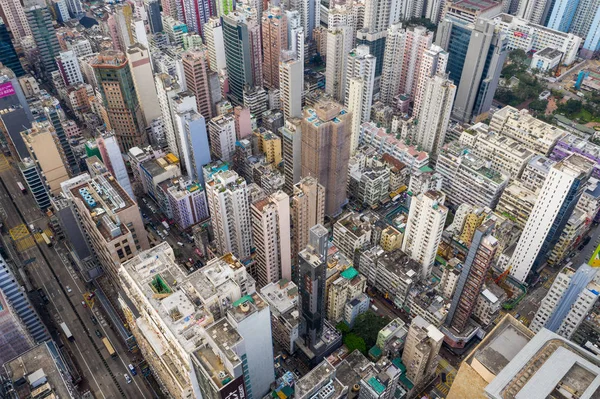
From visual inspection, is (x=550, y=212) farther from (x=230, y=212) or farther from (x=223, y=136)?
(x=223, y=136)

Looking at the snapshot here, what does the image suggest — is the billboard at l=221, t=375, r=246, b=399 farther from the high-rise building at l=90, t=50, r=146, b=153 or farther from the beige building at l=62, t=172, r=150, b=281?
the high-rise building at l=90, t=50, r=146, b=153

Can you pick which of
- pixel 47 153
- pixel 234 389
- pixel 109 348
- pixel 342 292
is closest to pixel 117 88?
pixel 47 153

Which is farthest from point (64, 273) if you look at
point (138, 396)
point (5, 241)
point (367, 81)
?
point (367, 81)

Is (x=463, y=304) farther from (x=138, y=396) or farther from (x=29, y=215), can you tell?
(x=29, y=215)

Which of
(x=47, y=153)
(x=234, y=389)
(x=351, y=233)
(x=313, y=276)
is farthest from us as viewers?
(x=47, y=153)

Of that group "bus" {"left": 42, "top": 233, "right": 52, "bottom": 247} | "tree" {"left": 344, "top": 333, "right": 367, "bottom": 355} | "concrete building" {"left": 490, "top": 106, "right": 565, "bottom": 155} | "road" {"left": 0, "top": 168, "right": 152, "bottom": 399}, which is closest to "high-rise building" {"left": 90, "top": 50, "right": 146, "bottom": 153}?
"road" {"left": 0, "top": 168, "right": 152, "bottom": 399}

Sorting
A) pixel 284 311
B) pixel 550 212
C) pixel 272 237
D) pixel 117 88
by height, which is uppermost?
pixel 117 88
